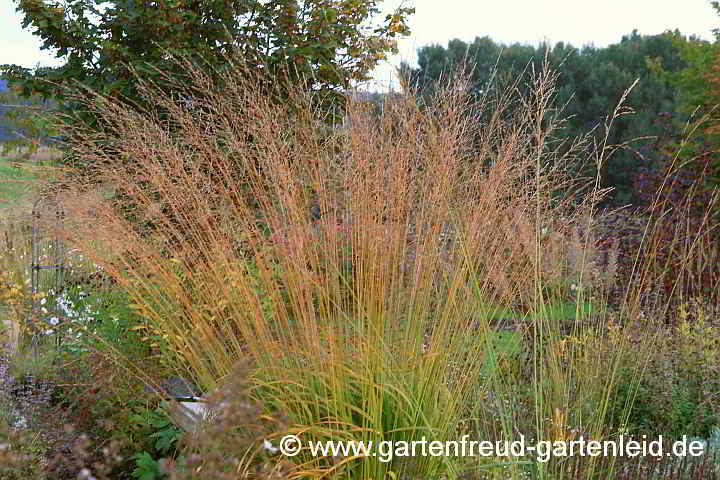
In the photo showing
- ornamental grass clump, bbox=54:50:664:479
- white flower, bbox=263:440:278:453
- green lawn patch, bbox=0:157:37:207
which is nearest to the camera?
white flower, bbox=263:440:278:453

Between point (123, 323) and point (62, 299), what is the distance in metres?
1.12

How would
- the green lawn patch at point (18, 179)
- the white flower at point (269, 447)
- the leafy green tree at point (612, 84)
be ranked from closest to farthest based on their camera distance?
the white flower at point (269, 447) < the green lawn patch at point (18, 179) < the leafy green tree at point (612, 84)

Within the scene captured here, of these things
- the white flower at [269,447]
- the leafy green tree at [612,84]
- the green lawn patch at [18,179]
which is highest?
the leafy green tree at [612,84]

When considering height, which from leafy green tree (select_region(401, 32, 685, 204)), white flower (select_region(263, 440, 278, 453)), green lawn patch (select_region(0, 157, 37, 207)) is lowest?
white flower (select_region(263, 440, 278, 453))

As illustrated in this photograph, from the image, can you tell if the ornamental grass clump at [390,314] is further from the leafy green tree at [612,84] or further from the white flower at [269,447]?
the leafy green tree at [612,84]

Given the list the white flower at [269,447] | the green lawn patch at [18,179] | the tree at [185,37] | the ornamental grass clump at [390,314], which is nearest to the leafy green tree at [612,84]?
the tree at [185,37]

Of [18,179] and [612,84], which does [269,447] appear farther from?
[612,84]

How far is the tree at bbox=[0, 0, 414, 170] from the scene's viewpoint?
6078 millimetres

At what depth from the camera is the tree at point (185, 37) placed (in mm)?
6078

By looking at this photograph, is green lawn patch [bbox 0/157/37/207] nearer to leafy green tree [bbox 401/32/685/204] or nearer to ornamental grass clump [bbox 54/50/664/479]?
ornamental grass clump [bbox 54/50/664/479]

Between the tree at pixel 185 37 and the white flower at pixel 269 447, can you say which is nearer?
the white flower at pixel 269 447

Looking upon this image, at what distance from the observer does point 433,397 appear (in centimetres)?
250

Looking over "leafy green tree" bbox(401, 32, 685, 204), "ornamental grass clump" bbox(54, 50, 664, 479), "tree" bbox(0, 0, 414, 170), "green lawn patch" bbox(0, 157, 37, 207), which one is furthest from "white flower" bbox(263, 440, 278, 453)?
"leafy green tree" bbox(401, 32, 685, 204)

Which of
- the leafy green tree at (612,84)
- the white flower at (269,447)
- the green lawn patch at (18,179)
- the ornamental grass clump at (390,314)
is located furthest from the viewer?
the leafy green tree at (612,84)
